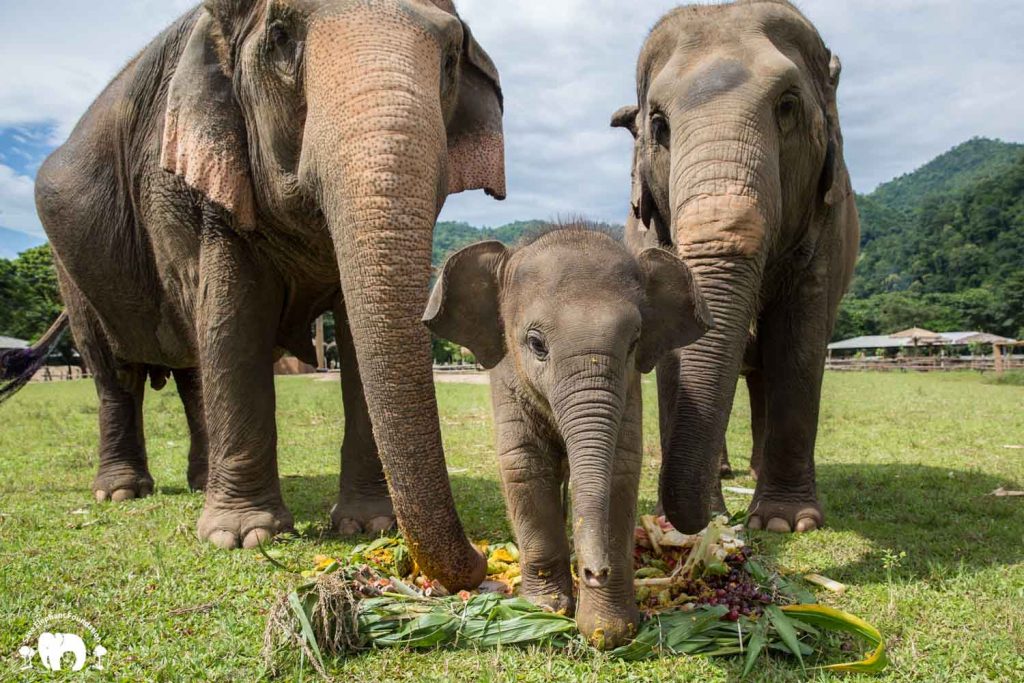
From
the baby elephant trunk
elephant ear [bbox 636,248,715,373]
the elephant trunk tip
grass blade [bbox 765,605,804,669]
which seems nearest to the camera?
the elephant trunk tip

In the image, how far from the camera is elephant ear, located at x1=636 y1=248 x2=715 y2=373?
344 centimetres

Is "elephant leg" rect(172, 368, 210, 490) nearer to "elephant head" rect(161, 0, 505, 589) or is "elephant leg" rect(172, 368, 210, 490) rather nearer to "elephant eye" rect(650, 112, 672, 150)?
"elephant head" rect(161, 0, 505, 589)

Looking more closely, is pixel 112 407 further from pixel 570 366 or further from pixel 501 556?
pixel 570 366

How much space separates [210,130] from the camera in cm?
467

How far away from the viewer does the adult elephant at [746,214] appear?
4199 mm

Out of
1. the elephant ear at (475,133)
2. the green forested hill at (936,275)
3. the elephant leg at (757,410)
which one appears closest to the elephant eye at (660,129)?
the elephant ear at (475,133)

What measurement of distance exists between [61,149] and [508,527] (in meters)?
4.58

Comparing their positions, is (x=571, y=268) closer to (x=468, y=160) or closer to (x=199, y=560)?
(x=468, y=160)

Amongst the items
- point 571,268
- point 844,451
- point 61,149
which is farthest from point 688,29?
point 844,451

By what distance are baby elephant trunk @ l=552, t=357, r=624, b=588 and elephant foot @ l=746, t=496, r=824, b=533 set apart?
2759 millimetres

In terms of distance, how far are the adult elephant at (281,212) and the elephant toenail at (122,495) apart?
52 millimetres

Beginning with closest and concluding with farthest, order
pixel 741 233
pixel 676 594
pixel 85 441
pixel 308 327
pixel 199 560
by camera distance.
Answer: pixel 676 594
pixel 741 233
pixel 199 560
pixel 308 327
pixel 85 441

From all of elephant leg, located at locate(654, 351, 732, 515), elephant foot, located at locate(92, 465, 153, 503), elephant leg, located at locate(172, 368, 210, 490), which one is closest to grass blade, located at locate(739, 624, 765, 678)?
elephant leg, located at locate(654, 351, 732, 515)

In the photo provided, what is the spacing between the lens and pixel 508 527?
5480mm
